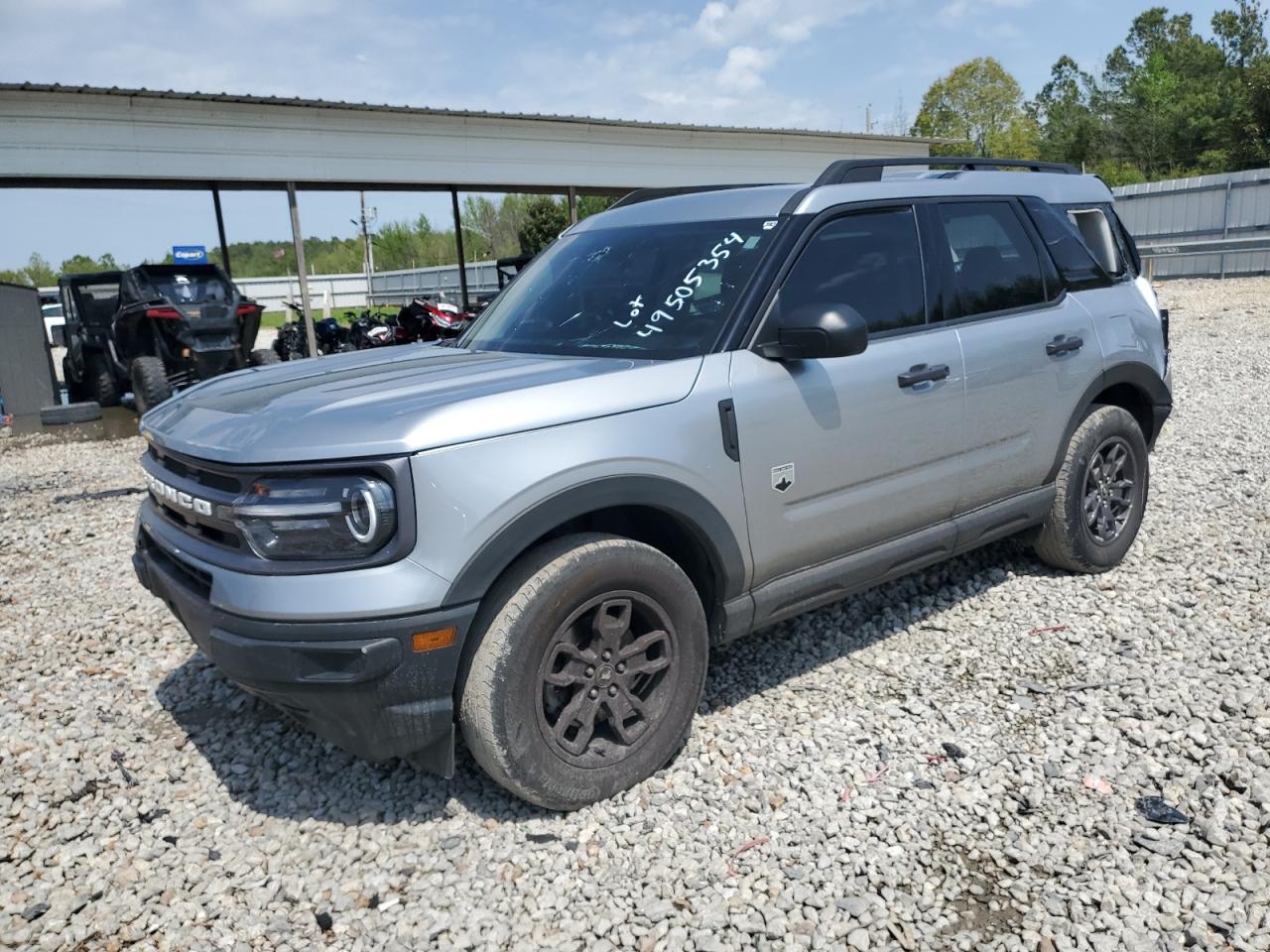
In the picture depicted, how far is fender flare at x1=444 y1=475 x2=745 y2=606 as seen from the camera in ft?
8.70

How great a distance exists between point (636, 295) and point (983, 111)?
6063cm

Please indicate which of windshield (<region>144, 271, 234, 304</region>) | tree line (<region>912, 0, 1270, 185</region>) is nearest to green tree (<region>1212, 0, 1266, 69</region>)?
tree line (<region>912, 0, 1270, 185</region>)

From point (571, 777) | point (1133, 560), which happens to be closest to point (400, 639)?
point (571, 777)

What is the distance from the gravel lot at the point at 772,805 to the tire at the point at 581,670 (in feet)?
0.62

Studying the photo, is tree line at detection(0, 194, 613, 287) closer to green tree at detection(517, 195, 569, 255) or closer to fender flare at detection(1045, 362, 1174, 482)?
green tree at detection(517, 195, 569, 255)

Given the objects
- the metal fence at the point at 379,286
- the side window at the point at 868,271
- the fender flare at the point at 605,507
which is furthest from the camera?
the metal fence at the point at 379,286

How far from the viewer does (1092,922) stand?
2.45m

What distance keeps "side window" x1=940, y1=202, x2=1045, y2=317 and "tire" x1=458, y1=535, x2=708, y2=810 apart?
1972 mm

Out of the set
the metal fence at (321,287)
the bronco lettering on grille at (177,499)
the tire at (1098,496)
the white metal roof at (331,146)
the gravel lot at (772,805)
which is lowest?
the gravel lot at (772,805)

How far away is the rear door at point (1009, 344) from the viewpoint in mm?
3994

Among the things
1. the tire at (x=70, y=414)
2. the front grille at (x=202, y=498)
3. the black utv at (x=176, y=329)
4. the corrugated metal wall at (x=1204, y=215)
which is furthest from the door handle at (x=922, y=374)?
the corrugated metal wall at (x=1204, y=215)

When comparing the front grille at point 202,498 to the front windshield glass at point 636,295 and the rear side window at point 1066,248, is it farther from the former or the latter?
the rear side window at point 1066,248

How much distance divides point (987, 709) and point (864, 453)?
3.50ft

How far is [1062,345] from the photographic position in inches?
171
